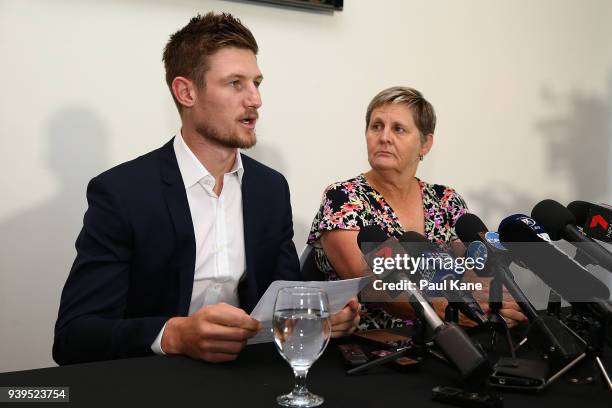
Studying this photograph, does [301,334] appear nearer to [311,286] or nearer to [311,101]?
[311,286]

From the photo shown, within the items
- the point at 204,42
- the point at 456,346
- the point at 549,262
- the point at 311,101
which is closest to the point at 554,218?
the point at 549,262

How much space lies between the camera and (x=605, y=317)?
3.04 feet

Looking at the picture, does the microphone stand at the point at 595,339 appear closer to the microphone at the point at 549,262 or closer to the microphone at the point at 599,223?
the microphone at the point at 549,262

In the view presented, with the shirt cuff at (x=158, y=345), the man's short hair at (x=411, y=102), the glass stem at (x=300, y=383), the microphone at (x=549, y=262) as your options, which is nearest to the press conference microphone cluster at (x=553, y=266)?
the microphone at (x=549, y=262)

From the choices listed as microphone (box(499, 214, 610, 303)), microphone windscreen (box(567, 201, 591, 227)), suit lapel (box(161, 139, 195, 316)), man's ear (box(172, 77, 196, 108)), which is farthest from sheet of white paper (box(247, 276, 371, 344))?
man's ear (box(172, 77, 196, 108))

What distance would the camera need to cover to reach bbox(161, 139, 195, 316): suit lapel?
5.15 ft

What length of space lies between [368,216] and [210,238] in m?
0.61

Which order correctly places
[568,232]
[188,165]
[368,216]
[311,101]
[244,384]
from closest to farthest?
1. [244,384]
2. [568,232]
3. [188,165]
4. [368,216]
5. [311,101]

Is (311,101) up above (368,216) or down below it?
above

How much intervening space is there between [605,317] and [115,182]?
118 centimetres

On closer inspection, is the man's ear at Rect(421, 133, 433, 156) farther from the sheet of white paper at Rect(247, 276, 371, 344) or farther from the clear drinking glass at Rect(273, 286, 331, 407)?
the clear drinking glass at Rect(273, 286, 331, 407)

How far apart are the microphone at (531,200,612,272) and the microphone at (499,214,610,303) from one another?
1.9 inches

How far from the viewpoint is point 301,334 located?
91 centimetres

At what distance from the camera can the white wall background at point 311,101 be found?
2121 mm
